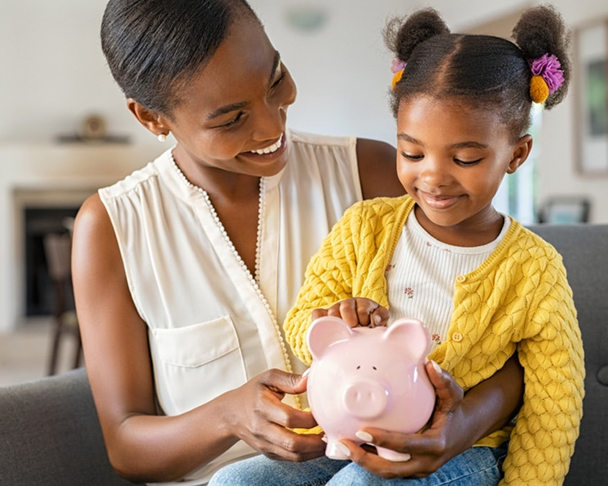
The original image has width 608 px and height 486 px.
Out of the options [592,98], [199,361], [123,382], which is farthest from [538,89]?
[592,98]

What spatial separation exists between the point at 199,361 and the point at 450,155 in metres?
0.66

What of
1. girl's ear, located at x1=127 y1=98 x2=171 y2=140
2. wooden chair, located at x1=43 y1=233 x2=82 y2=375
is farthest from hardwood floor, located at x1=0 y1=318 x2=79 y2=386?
girl's ear, located at x1=127 y1=98 x2=171 y2=140

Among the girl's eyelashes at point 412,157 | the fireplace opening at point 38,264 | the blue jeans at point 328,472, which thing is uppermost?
the girl's eyelashes at point 412,157

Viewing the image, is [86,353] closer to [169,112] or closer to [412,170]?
[169,112]

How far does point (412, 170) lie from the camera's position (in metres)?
1.26

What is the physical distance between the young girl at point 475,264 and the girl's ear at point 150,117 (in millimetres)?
432

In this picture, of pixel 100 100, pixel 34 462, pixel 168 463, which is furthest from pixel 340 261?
pixel 100 100

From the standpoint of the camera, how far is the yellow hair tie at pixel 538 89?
1.31m

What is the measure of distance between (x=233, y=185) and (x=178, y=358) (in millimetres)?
365

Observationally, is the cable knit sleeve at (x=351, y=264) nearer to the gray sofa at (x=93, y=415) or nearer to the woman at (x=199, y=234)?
the woman at (x=199, y=234)

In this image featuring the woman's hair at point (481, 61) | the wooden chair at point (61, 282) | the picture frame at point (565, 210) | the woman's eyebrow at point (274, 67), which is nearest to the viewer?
the woman's hair at point (481, 61)

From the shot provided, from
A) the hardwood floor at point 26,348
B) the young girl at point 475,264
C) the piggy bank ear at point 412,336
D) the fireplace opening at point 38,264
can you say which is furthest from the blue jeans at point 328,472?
the fireplace opening at point 38,264

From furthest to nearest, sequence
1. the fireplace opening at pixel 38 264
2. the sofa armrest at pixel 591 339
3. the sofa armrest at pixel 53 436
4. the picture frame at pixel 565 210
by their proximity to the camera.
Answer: the fireplace opening at pixel 38 264, the picture frame at pixel 565 210, the sofa armrest at pixel 591 339, the sofa armrest at pixel 53 436

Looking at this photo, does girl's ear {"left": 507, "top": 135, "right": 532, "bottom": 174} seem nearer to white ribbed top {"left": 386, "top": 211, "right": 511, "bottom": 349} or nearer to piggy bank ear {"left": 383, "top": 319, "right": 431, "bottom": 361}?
white ribbed top {"left": 386, "top": 211, "right": 511, "bottom": 349}
